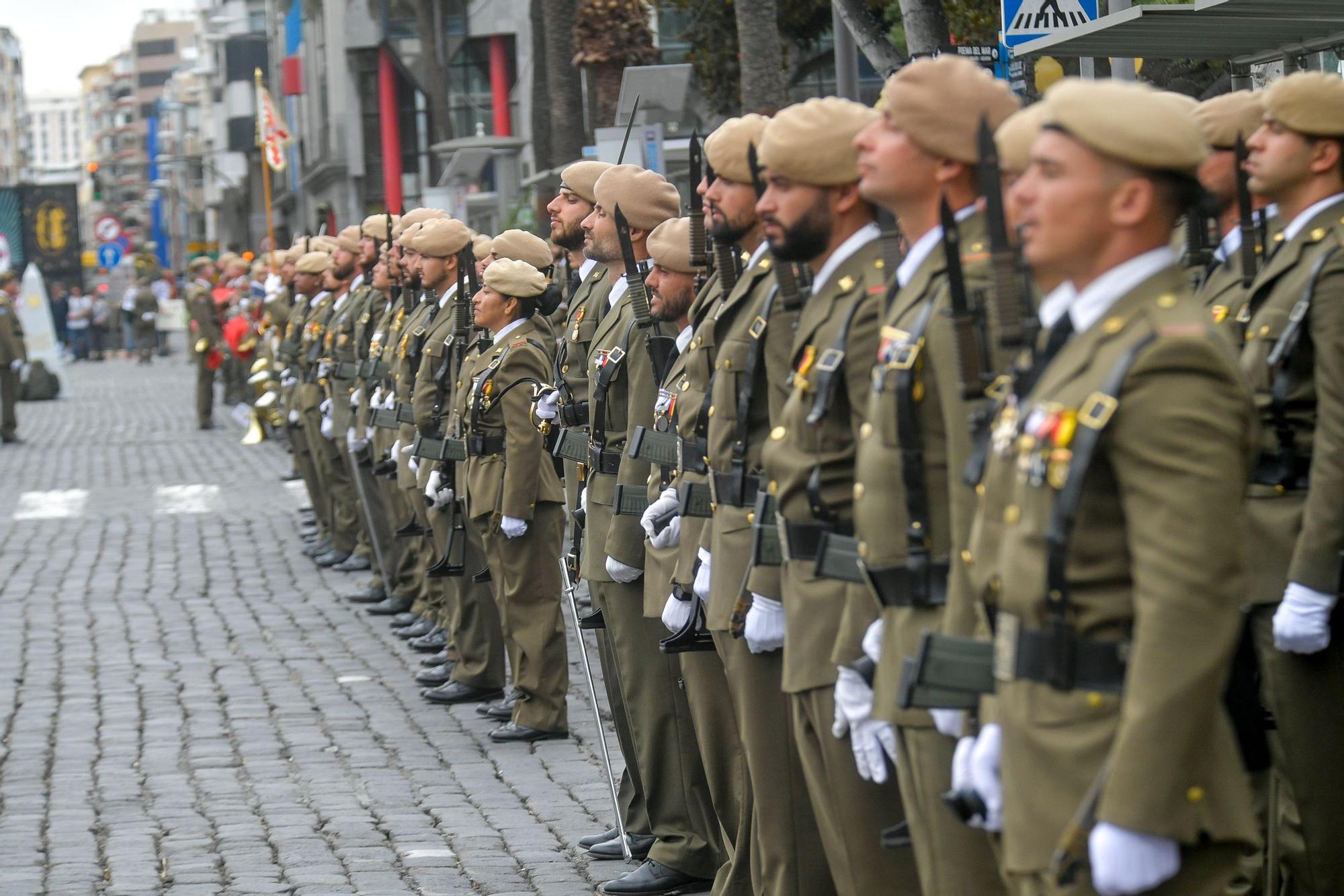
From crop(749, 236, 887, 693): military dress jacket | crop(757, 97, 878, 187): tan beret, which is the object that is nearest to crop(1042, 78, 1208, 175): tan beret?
crop(749, 236, 887, 693): military dress jacket

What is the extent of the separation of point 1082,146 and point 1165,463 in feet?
1.72

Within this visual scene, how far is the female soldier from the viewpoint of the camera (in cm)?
871

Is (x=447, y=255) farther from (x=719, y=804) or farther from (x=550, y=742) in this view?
(x=719, y=804)

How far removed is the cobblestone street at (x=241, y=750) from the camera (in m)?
6.86

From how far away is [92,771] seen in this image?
8.42 metres

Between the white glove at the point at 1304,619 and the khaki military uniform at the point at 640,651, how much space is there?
233 cm

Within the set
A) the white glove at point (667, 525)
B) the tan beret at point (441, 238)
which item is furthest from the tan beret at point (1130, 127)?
the tan beret at point (441, 238)

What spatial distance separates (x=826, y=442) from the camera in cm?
445

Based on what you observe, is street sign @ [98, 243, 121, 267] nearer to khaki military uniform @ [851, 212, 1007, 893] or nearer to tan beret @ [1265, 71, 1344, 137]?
tan beret @ [1265, 71, 1344, 137]

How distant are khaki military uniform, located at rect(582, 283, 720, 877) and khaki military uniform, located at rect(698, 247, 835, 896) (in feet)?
4.45

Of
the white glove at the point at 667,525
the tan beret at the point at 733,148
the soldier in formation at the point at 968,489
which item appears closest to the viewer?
the soldier in formation at the point at 968,489

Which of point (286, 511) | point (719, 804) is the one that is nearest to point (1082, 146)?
point (719, 804)

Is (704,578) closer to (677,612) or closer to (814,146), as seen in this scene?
(677,612)

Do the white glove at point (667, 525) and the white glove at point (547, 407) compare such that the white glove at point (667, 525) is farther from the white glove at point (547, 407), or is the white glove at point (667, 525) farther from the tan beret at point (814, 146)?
the white glove at point (547, 407)
